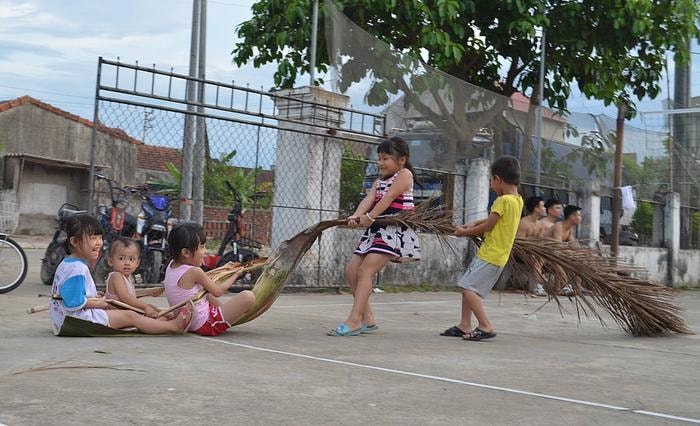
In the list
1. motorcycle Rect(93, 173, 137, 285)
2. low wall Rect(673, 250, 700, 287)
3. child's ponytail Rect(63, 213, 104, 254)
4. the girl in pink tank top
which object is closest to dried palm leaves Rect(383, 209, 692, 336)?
the girl in pink tank top

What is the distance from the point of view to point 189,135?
9.47 meters

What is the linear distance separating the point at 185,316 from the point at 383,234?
1529 millimetres

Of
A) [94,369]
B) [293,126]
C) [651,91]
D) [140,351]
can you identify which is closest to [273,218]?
[293,126]

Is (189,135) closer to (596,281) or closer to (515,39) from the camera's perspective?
(596,281)

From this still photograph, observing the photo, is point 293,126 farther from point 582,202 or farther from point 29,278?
point 582,202

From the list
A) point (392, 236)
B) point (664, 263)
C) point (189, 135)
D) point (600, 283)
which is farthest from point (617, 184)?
point (392, 236)

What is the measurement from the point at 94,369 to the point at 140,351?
66cm

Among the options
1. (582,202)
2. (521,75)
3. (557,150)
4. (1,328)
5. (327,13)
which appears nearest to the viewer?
(1,328)

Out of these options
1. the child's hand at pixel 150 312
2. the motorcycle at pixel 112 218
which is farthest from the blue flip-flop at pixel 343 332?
the motorcycle at pixel 112 218

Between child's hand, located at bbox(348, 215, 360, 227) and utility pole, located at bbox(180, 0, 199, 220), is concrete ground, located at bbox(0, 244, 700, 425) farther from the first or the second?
utility pole, located at bbox(180, 0, 199, 220)

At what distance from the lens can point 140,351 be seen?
4.84 meters

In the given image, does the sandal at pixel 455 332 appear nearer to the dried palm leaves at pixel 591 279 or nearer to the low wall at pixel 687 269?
the dried palm leaves at pixel 591 279

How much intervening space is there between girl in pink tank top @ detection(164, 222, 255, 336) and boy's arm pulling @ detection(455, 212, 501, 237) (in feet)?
5.30

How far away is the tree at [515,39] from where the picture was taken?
41.2ft
